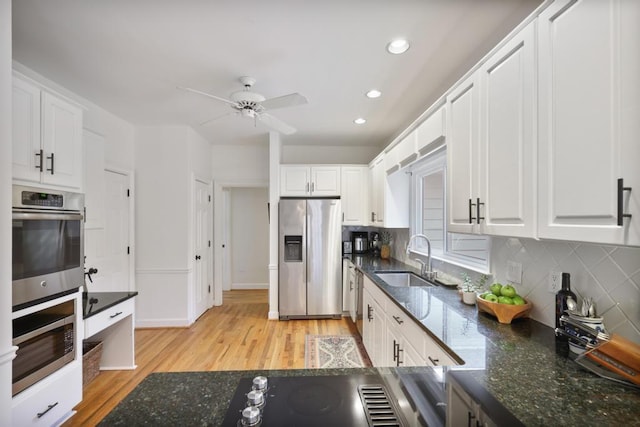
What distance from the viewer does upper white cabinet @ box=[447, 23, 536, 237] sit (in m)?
1.15

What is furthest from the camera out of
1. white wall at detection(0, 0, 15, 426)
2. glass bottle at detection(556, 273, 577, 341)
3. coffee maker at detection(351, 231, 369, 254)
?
coffee maker at detection(351, 231, 369, 254)

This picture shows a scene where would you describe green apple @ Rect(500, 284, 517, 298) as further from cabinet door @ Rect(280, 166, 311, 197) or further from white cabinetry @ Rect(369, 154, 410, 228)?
cabinet door @ Rect(280, 166, 311, 197)

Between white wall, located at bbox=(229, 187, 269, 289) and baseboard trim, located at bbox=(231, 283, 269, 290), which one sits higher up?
white wall, located at bbox=(229, 187, 269, 289)

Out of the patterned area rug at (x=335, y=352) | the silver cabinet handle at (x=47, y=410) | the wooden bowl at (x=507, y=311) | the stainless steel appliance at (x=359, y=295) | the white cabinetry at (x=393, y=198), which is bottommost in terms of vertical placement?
the patterned area rug at (x=335, y=352)

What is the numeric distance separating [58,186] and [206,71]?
4.38ft

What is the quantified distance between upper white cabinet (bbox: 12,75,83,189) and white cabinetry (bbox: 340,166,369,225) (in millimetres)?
3067

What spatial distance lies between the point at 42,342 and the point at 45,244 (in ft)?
2.00

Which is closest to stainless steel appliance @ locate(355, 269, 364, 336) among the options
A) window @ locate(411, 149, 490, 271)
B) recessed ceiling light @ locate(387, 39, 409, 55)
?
window @ locate(411, 149, 490, 271)

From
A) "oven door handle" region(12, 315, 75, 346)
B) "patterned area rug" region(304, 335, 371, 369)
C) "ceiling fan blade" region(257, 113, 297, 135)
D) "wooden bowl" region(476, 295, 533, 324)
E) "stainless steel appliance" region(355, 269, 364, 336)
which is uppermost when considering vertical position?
"ceiling fan blade" region(257, 113, 297, 135)

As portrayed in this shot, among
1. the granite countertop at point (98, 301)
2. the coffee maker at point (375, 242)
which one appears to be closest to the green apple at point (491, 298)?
the granite countertop at point (98, 301)

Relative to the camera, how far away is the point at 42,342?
1796 mm

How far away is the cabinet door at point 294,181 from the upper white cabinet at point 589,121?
3337 millimetres

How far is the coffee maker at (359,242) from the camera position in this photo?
14.7 feet

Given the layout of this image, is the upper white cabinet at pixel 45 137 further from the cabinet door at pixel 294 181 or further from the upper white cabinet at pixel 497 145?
the upper white cabinet at pixel 497 145
